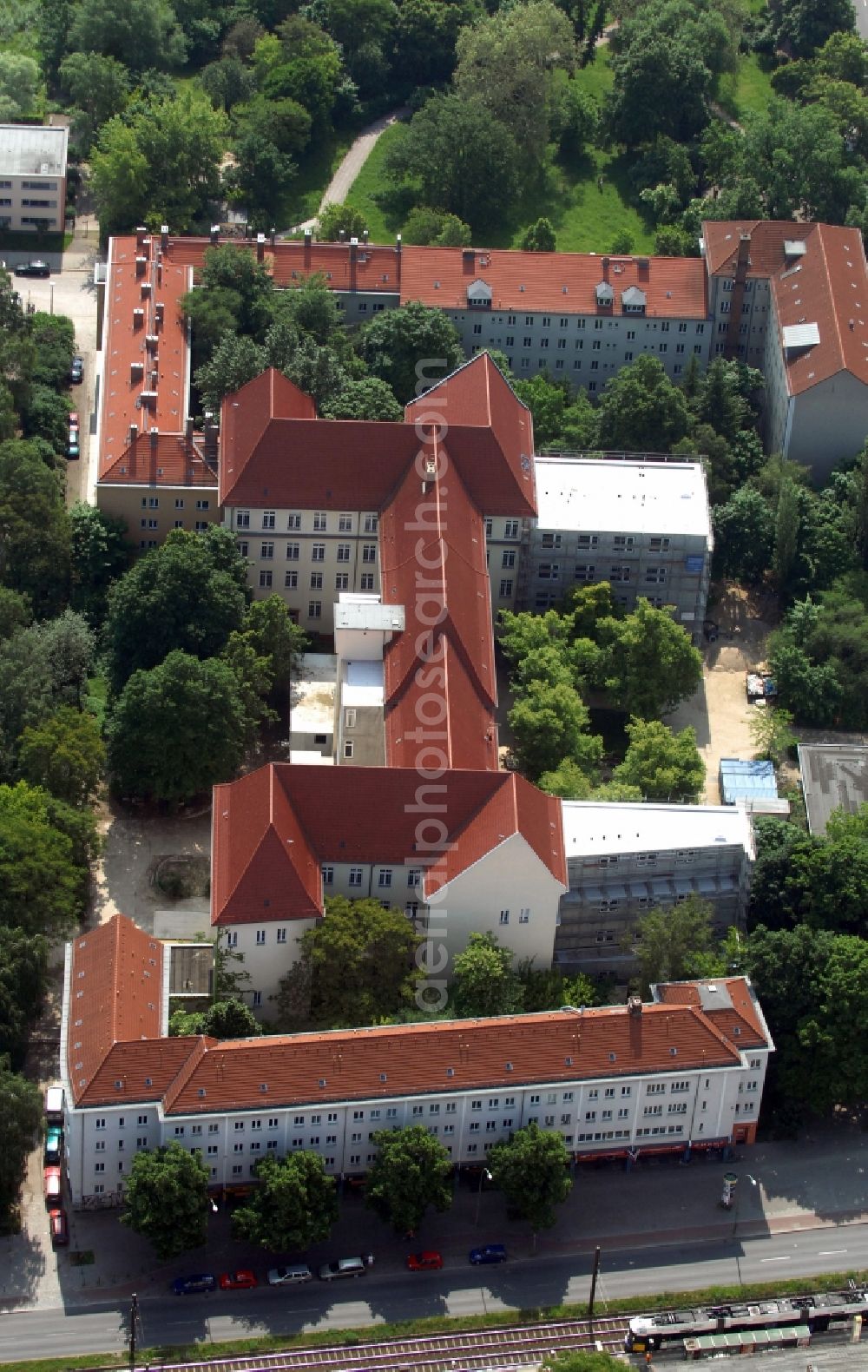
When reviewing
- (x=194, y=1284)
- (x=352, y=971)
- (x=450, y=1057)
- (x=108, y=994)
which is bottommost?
(x=194, y=1284)

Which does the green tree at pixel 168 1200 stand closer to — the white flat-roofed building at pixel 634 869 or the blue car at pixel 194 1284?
the blue car at pixel 194 1284

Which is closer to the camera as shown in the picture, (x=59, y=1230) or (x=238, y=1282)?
(x=238, y=1282)

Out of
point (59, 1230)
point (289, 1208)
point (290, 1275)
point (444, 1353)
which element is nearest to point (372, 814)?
point (289, 1208)

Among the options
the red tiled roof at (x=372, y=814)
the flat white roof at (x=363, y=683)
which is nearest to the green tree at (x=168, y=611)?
the flat white roof at (x=363, y=683)

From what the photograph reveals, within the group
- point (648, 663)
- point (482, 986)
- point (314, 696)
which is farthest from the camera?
point (648, 663)

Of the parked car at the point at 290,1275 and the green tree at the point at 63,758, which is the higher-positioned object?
the green tree at the point at 63,758

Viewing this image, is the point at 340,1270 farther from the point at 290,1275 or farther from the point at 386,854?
the point at 386,854

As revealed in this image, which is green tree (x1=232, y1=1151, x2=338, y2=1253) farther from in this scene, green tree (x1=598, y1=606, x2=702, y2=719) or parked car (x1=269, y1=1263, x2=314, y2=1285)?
green tree (x1=598, y1=606, x2=702, y2=719)
